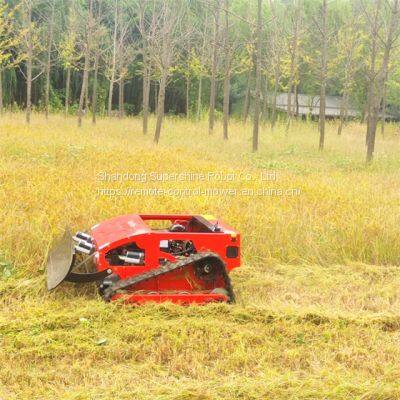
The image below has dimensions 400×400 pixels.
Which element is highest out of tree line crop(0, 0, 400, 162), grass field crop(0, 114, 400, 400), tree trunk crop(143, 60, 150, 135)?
tree line crop(0, 0, 400, 162)

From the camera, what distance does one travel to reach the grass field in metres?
3.30

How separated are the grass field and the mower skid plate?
0.52ft

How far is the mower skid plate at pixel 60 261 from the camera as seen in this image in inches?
171

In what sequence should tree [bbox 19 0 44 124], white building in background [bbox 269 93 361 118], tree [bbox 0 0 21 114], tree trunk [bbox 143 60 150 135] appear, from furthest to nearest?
white building in background [bbox 269 93 361 118]
tree [bbox 0 0 21 114]
tree [bbox 19 0 44 124]
tree trunk [bbox 143 60 150 135]

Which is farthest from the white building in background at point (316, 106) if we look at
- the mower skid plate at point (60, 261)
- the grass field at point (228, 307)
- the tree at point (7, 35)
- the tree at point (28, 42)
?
the mower skid plate at point (60, 261)

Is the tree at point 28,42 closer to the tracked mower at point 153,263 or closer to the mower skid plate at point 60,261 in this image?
the mower skid plate at point 60,261

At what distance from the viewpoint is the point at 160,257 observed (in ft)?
14.5

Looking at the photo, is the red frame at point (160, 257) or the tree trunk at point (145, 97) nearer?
the red frame at point (160, 257)

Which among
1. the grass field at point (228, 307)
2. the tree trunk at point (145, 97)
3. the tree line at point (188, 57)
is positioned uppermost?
the tree line at point (188, 57)

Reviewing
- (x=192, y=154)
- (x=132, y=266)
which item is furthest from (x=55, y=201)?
(x=192, y=154)

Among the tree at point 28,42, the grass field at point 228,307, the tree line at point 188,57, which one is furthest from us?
the tree line at point 188,57

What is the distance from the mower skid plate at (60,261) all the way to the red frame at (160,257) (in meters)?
0.23

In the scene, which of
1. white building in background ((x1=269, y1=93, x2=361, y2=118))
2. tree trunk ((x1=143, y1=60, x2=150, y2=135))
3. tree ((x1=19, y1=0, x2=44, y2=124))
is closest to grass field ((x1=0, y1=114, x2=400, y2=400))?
tree trunk ((x1=143, y1=60, x2=150, y2=135))

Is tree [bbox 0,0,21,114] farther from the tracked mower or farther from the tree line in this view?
the tracked mower
